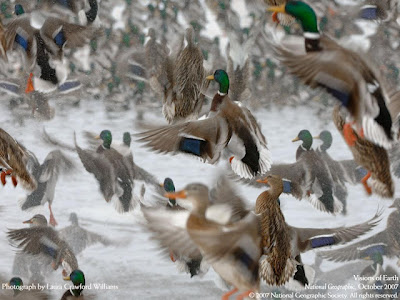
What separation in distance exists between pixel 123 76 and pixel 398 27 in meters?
0.82

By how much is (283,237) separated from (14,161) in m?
0.83

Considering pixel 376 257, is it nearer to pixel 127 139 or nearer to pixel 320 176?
pixel 320 176

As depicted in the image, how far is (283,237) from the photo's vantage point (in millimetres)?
2119

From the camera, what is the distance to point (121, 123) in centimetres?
238

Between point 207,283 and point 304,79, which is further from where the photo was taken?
point 207,283

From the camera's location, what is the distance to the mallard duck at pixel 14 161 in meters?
2.32

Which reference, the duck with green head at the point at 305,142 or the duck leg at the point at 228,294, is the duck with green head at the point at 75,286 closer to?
the duck leg at the point at 228,294

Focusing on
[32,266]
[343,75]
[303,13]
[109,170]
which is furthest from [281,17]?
[32,266]

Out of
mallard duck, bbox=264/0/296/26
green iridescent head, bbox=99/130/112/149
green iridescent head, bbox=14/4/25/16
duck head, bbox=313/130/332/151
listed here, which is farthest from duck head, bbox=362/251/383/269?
green iridescent head, bbox=14/4/25/16

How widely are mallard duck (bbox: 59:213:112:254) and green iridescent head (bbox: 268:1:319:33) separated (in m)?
0.85

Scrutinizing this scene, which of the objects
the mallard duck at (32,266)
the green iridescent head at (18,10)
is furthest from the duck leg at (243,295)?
the green iridescent head at (18,10)

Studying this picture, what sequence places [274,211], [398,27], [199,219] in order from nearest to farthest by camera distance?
[199,219], [274,211], [398,27]

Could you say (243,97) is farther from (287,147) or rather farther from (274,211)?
(274,211)

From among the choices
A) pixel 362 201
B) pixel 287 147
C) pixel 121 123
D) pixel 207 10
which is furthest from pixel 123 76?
pixel 362 201
